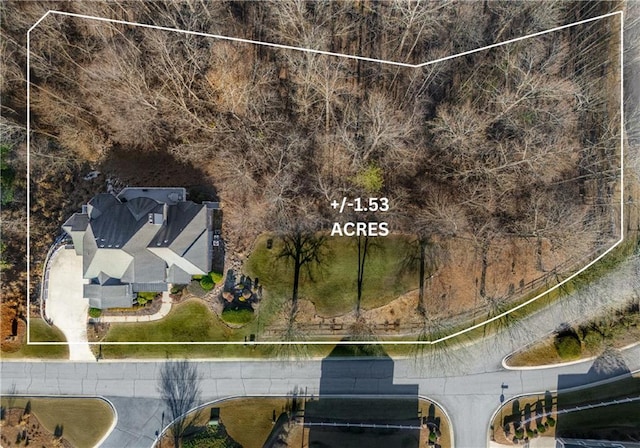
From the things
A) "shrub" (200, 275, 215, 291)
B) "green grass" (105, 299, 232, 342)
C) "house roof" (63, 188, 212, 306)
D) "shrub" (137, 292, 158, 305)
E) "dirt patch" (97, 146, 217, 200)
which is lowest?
"green grass" (105, 299, 232, 342)

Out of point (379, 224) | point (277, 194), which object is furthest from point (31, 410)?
point (379, 224)

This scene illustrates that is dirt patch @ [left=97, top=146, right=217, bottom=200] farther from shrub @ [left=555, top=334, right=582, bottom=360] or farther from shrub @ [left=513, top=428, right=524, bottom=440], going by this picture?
shrub @ [left=513, top=428, right=524, bottom=440]

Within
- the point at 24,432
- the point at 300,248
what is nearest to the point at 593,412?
the point at 300,248


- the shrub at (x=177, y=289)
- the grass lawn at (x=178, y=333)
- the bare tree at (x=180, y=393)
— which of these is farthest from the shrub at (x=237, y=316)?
the bare tree at (x=180, y=393)

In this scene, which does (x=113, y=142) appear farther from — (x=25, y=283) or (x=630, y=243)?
(x=630, y=243)

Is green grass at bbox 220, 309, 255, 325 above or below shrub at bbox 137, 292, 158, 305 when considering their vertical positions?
below

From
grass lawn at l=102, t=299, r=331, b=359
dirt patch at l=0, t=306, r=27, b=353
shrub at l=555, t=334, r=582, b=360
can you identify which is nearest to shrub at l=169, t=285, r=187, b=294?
grass lawn at l=102, t=299, r=331, b=359
